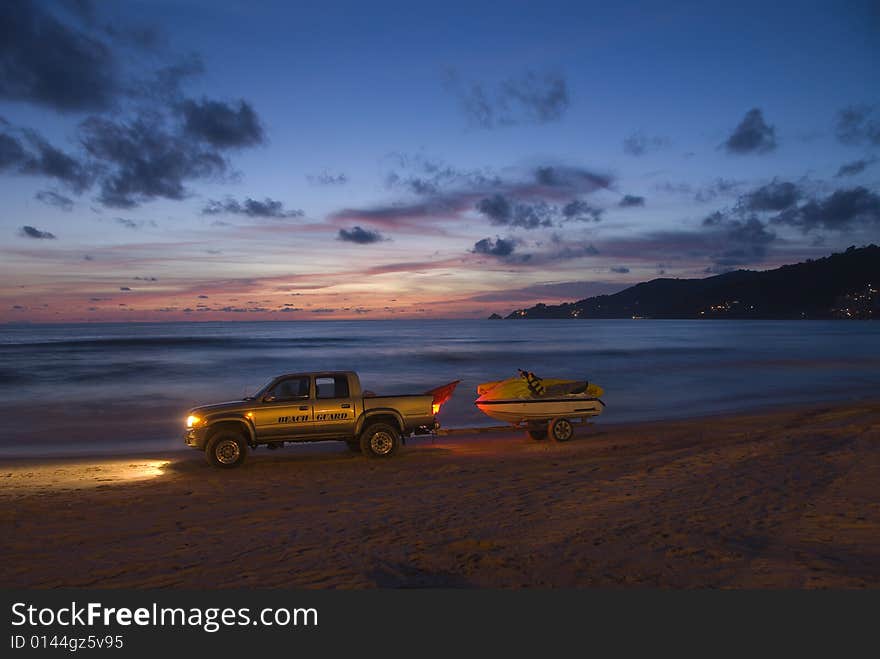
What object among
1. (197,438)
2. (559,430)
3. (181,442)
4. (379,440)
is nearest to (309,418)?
(379,440)

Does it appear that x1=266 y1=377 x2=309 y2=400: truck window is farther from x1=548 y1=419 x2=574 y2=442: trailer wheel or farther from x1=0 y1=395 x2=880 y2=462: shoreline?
x1=548 y1=419 x2=574 y2=442: trailer wheel

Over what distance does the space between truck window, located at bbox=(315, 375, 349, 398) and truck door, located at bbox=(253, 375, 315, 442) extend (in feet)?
0.95

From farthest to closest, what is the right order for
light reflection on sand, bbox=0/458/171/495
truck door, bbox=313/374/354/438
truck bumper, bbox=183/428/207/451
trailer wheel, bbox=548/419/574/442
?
1. trailer wheel, bbox=548/419/574/442
2. truck door, bbox=313/374/354/438
3. truck bumper, bbox=183/428/207/451
4. light reflection on sand, bbox=0/458/171/495

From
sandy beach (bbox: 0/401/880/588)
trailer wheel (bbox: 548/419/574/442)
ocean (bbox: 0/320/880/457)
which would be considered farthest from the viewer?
ocean (bbox: 0/320/880/457)

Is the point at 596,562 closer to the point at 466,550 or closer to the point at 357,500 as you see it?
the point at 466,550

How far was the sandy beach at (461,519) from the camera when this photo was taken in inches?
275

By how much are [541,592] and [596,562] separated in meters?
1.11

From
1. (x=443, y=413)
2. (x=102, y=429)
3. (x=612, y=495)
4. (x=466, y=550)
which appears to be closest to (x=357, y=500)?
(x=466, y=550)

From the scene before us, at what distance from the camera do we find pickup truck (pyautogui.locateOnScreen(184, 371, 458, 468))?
13211mm

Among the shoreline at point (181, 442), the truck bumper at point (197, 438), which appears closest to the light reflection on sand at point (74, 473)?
the truck bumper at point (197, 438)

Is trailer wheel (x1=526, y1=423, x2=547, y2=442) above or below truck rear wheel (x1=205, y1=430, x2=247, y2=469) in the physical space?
below

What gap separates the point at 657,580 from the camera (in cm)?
671

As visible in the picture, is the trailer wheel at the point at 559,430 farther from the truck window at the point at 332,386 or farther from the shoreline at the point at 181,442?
the truck window at the point at 332,386

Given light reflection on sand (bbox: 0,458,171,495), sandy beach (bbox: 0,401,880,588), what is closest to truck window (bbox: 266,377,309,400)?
sandy beach (bbox: 0,401,880,588)
